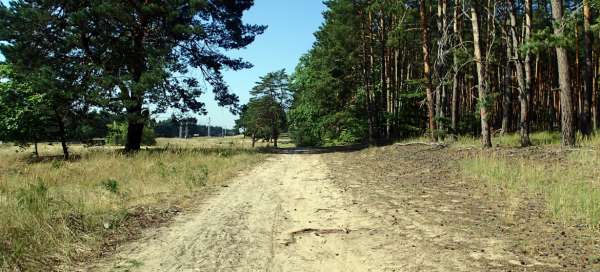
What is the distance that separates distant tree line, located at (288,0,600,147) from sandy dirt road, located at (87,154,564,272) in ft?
29.3

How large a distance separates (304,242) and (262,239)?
0.59m

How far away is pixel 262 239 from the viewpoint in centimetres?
586

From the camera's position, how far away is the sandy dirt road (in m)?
4.75

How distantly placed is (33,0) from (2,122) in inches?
262

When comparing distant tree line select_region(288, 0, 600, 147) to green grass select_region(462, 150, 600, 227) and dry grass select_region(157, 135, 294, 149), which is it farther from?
dry grass select_region(157, 135, 294, 149)

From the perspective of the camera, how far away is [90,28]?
20.3m

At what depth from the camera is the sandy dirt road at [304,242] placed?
4.75 metres

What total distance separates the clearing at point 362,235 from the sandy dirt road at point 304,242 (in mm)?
13

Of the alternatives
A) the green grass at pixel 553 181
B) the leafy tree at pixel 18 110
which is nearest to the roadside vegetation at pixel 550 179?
the green grass at pixel 553 181

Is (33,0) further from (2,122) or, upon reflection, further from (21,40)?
(2,122)

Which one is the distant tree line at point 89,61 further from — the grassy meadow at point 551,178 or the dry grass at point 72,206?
the grassy meadow at point 551,178

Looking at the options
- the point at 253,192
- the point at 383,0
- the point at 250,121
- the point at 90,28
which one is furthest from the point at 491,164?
the point at 250,121

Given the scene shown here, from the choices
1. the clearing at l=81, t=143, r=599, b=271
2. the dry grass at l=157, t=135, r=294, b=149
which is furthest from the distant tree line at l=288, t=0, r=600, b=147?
the dry grass at l=157, t=135, r=294, b=149

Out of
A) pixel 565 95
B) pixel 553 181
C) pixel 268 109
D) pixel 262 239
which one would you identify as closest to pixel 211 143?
pixel 268 109
